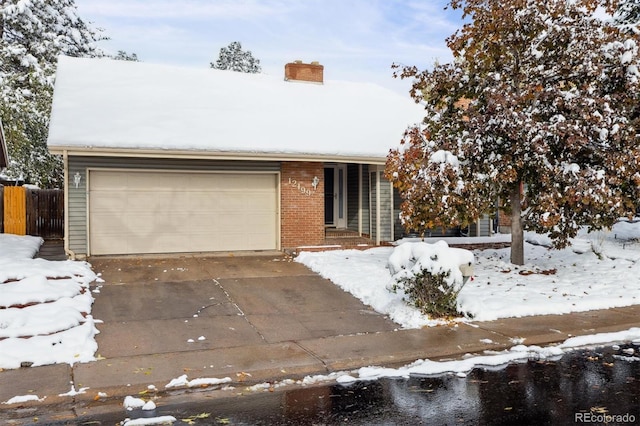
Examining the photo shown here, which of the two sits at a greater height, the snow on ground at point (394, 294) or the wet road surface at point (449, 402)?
the snow on ground at point (394, 294)

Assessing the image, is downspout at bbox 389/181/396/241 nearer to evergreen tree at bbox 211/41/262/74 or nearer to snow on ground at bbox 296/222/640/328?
snow on ground at bbox 296/222/640/328

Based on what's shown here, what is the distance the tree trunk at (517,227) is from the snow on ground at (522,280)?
28cm

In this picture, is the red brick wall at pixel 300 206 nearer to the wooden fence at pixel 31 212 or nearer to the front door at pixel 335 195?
the front door at pixel 335 195

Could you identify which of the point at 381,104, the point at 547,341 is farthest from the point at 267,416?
the point at 381,104

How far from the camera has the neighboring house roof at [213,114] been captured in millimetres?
13516

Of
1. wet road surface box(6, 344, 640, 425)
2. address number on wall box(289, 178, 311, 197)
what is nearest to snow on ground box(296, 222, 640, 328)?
address number on wall box(289, 178, 311, 197)

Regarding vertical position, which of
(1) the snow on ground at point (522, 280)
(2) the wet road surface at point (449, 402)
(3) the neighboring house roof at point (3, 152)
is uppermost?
(3) the neighboring house roof at point (3, 152)

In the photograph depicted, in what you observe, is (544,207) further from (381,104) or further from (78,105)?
(78,105)

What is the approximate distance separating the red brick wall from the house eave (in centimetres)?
67

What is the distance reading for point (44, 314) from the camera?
25.9 feet

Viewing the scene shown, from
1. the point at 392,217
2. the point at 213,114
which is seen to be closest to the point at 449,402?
the point at 392,217
